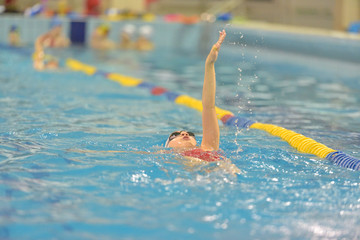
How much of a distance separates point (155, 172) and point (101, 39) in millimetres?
10484

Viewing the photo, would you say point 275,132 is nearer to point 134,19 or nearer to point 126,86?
point 126,86

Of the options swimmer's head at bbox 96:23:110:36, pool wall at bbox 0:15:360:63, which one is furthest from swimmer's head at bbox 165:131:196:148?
swimmer's head at bbox 96:23:110:36

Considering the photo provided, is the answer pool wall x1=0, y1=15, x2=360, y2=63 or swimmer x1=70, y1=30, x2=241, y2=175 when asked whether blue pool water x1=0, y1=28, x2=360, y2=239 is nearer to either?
swimmer x1=70, y1=30, x2=241, y2=175

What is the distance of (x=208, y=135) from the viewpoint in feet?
12.6

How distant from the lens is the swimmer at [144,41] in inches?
551

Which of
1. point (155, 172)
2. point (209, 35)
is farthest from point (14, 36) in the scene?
point (155, 172)

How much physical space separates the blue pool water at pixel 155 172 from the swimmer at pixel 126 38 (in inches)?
258

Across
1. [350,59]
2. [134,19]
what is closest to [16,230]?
[350,59]

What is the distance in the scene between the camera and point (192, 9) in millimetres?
19938

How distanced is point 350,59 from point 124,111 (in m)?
6.10

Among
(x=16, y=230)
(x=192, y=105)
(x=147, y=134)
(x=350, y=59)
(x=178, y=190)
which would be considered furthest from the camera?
(x=350, y=59)

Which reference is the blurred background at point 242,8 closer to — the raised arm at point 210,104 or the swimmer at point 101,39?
the swimmer at point 101,39

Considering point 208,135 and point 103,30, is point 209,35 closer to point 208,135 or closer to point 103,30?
point 103,30

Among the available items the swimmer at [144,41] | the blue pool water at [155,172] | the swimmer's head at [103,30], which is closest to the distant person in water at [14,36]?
the swimmer's head at [103,30]
